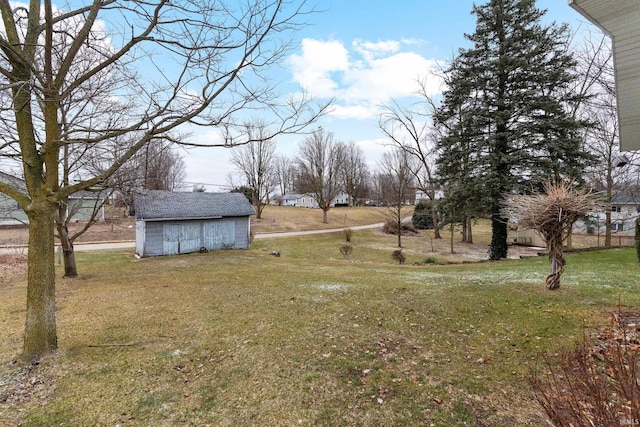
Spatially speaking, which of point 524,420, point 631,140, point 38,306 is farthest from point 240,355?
point 631,140

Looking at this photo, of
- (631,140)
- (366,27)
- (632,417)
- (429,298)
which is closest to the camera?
(632,417)

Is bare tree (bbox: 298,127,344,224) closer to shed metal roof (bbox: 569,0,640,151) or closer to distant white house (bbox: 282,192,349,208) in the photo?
distant white house (bbox: 282,192,349,208)

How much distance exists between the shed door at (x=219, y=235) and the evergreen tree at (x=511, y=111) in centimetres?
1254

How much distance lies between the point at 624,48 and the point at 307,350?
6.24 meters

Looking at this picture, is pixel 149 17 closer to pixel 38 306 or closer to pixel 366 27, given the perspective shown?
pixel 38 306

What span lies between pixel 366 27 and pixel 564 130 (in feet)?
35.3

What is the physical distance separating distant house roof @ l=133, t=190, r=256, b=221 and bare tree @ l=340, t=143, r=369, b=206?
29677 mm

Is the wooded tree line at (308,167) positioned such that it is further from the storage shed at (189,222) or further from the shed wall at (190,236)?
the shed wall at (190,236)

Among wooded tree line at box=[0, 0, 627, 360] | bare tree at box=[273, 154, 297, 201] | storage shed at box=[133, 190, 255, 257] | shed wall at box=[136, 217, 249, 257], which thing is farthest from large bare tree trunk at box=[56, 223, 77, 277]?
bare tree at box=[273, 154, 297, 201]

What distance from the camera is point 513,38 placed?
1359 cm

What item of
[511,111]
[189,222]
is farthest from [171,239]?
[511,111]

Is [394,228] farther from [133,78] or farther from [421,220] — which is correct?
[133,78]

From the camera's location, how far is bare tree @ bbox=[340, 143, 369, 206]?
164 feet

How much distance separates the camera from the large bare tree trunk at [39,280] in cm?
426
